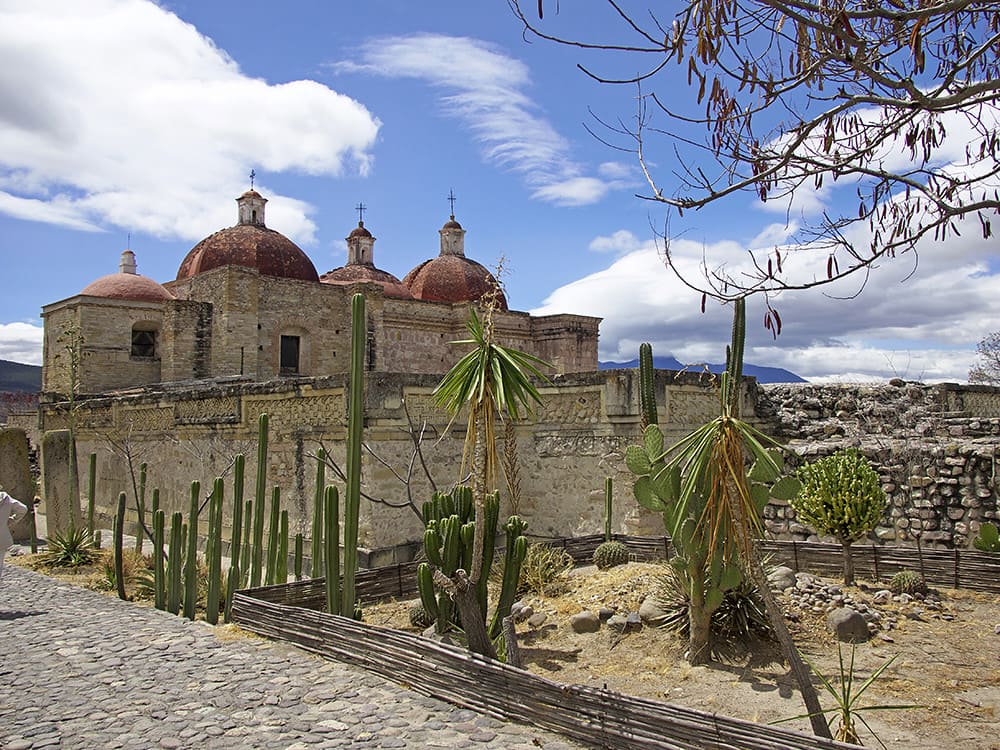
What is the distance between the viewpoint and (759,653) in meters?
6.53

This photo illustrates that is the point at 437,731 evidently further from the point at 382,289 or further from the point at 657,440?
the point at 382,289

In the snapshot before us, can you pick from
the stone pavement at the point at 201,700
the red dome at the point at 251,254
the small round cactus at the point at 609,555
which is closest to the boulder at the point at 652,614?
the small round cactus at the point at 609,555

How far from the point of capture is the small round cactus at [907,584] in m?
7.81

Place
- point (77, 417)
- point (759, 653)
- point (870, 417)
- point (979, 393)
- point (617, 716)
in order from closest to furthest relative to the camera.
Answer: point (617, 716) → point (759, 653) → point (870, 417) → point (979, 393) → point (77, 417)

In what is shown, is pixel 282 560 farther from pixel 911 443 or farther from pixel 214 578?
pixel 911 443

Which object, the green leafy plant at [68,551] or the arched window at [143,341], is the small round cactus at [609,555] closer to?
the green leafy plant at [68,551]

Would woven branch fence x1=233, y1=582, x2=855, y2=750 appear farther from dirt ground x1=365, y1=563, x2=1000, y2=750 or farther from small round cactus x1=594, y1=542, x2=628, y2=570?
small round cactus x1=594, y1=542, x2=628, y2=570

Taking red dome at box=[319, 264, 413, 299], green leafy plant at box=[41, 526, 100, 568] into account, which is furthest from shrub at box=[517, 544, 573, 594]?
red dome at box=[319, 264, 413, 299]

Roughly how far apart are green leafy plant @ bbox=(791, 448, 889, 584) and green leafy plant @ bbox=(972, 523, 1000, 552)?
1.21 metres

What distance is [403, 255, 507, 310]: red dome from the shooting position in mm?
29406

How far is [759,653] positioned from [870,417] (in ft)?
24.9

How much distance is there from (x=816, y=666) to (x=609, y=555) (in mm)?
3745

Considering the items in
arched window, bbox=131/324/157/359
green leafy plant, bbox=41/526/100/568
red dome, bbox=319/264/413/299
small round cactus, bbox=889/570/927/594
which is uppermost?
red dome, bbox=319/264/413/299

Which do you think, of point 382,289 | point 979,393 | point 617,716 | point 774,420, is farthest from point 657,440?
point 382,289
